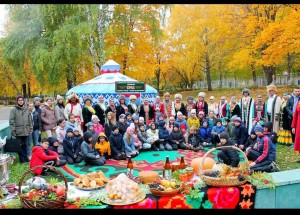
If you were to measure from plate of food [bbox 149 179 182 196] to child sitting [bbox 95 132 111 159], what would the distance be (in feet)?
9.18

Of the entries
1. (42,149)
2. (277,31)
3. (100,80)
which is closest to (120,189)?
(42,149)

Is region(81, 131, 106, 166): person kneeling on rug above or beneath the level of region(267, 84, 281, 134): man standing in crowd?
beneath

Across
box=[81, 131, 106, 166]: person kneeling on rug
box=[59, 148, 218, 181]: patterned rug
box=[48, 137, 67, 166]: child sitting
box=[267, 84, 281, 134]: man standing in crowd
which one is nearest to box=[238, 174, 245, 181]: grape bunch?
box=[59, 148, 218, 181]: patterned rug

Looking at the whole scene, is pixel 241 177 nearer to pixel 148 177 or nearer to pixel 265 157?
pixel 148 177

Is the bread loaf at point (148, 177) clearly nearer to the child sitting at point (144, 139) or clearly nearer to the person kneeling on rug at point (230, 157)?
the person kneeling on rug at point (230, 157)

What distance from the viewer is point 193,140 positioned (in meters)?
6.79

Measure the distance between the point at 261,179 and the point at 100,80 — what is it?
27.6 feet

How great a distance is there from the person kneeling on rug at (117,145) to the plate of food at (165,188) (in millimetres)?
2801

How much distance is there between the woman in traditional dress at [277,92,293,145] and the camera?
6.70 metres

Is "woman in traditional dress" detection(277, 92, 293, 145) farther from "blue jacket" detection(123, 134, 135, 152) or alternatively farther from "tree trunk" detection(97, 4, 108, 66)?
"tree trunk" detection(97, 4, 108, 66)

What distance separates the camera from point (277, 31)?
11805 mm

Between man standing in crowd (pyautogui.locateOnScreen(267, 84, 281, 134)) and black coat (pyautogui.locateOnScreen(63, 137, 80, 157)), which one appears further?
man standing in crowd (pyautogui.locateOnScreen(267, 84, 281, 134))

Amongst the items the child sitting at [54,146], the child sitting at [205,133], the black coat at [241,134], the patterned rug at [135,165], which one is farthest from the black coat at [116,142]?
the black coat at [241,134]
